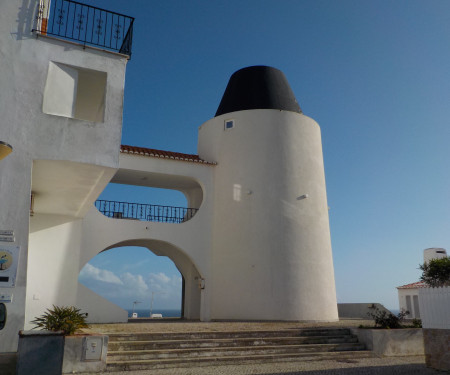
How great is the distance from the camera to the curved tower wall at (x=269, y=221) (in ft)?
54.1

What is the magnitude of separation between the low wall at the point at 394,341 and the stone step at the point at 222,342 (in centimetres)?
78

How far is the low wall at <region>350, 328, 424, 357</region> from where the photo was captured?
10875 millimetres

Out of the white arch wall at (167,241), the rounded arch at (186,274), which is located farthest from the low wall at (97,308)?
the rounded arch at (186,274)

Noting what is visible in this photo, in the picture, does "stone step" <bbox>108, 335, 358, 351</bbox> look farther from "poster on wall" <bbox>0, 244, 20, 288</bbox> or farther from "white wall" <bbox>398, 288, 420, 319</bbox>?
"white wall" <bbox>398, 288, 420, 319</bbox>

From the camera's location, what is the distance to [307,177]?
1819 centimetres

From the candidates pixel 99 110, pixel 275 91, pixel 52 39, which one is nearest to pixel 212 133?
pixel 275 91

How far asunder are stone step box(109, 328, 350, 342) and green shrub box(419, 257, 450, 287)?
3.73 meters

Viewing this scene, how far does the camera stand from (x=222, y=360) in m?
9.45

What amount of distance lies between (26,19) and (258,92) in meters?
11.7

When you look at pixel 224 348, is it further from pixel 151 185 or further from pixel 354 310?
pixel 354 310

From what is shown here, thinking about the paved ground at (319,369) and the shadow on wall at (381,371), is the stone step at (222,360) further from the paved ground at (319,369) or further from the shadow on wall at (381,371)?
the shadow on wall at (381,371)

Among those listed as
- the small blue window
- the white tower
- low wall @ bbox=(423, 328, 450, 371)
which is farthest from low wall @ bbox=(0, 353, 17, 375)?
the small blue window

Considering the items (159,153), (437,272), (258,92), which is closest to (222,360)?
(437,272)

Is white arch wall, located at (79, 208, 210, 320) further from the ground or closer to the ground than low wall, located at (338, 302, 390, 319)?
further from the ground
